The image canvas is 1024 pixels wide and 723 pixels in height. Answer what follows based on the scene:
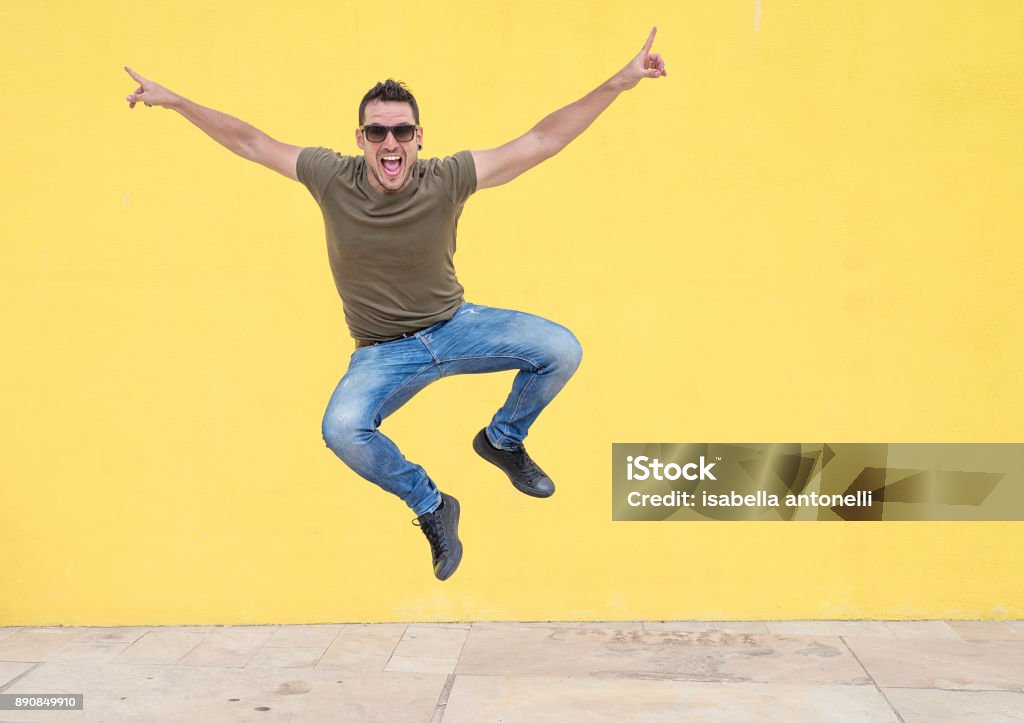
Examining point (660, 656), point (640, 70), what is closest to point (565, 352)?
point (640, 70)

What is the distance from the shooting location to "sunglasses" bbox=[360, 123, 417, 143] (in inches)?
162

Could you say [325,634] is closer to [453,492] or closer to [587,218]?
[453,492]

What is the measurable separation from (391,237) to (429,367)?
0.49m

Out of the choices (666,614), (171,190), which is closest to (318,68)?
(171,190)

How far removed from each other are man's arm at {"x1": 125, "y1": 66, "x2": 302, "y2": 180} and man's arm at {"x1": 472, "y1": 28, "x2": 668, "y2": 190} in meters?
0.72

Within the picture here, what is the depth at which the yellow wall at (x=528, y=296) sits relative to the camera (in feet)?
21.4

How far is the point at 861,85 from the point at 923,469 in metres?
2.23

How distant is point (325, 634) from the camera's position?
6.69 m

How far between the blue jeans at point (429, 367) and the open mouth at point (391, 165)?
0.57 meters

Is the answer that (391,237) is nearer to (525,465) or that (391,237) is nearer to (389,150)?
(389,150)

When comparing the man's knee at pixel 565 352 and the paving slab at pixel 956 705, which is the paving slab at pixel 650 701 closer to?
the paving slab at pixel 956 705

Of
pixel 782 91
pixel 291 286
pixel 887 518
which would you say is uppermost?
pixel 782 91

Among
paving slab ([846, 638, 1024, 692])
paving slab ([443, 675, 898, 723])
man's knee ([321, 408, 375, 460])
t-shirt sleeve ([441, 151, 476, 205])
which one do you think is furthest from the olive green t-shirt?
paving slab ([846, 638, 1024, 692])

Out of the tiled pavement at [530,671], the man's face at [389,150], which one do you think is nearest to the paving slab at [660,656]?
the tiled pavement at [530,671]
